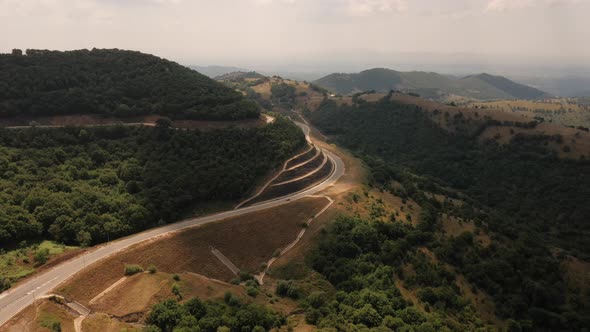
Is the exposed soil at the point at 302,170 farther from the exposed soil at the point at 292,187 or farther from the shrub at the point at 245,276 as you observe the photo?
the shrub at the point at 245,276

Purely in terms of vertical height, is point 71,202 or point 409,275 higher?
point 71,202

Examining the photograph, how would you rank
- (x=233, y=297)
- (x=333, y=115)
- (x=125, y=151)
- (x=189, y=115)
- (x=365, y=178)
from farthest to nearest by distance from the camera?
→ (x=333, y=115), (x=365, y=178), (x=189, y=115), (x=125, y=151), (x=233, y=297)

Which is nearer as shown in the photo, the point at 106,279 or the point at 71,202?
the point at 106,279

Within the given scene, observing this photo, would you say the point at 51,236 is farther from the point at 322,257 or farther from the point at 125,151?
the point at 322,257

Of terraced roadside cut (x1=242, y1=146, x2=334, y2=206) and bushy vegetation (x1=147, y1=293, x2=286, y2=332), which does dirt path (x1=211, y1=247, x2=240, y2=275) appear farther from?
terraced roadside cut (x1=242, y1=146, x2=334, y2=206)

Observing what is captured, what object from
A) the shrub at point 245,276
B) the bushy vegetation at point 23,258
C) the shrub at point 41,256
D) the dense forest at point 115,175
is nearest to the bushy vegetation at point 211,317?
the shrub at point 245,276

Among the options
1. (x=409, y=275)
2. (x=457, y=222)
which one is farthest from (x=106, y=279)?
(x=457, y=222)

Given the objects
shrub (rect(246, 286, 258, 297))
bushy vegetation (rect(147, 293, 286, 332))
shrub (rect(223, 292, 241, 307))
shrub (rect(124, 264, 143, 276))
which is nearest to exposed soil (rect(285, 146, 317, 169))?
shrub (rect(246, 286, 258, 297))
